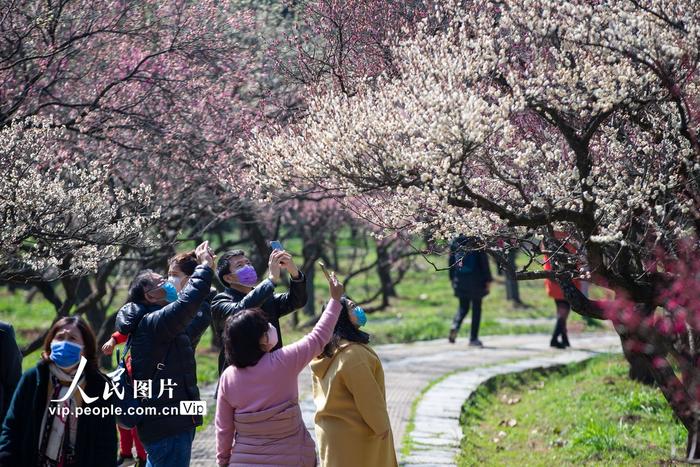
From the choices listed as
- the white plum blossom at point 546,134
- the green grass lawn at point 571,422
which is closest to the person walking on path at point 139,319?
the white plum blossom at point 546,134

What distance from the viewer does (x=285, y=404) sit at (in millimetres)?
5824

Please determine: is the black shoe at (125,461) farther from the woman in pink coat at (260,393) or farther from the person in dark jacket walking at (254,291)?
the woman in pink coat at (260,393)

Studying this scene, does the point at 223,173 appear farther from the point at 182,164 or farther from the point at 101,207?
the point at 101,207

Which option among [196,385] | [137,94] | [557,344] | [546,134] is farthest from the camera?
[557,344]

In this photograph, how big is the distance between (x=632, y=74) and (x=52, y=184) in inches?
185

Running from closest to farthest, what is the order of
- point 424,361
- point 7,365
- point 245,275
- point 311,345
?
point 311,345 < point 7,365 < point 245,275 < point 424,361

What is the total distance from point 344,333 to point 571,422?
5209mm

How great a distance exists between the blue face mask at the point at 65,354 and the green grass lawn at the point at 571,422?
14.6 ft

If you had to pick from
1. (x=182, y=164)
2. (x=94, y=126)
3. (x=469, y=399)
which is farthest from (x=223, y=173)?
(x=469, y=399)

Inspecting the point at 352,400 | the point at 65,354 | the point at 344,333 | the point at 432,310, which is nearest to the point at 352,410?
the point at 352,400

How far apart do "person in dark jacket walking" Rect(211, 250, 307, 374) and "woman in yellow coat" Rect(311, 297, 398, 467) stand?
465 mm

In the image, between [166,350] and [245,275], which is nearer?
[166,350]

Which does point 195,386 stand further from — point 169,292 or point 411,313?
point 411,313

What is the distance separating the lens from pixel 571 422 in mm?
10906
